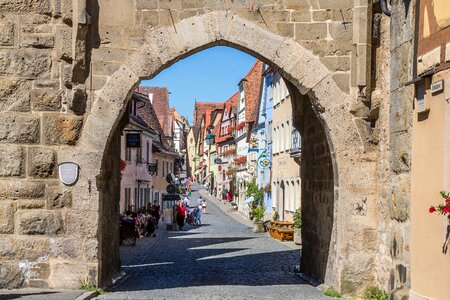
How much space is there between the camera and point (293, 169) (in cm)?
2962

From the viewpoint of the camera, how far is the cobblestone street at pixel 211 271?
11.3 meters

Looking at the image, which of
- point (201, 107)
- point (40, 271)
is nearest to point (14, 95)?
point (40, 271)

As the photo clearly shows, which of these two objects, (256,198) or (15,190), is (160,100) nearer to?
(256,198)

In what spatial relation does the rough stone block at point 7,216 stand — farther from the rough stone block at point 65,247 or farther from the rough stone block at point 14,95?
the rough stone block at point 14,95

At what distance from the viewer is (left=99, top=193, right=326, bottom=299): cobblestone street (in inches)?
446

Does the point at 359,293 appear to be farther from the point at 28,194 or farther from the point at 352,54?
the point at 28,194

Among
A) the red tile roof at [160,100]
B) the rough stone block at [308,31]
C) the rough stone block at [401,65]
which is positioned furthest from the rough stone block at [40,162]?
the red tile roof at [160,100]

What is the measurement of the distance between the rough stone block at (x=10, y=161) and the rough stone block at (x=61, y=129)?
45cm

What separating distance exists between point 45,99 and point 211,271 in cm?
558

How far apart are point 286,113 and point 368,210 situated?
67.6 feet

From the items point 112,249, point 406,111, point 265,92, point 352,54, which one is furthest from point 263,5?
point 265,92

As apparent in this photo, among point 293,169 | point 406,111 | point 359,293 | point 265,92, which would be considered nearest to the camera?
point 406,111

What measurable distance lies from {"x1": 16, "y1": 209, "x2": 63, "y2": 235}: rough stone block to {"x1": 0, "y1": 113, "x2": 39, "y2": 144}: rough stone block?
1005 mm

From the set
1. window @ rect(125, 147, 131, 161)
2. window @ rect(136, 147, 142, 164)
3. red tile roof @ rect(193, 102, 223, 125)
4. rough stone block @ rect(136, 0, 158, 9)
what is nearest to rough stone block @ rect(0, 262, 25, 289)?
rough stone block @ rect(136, 0, 158, 9)
